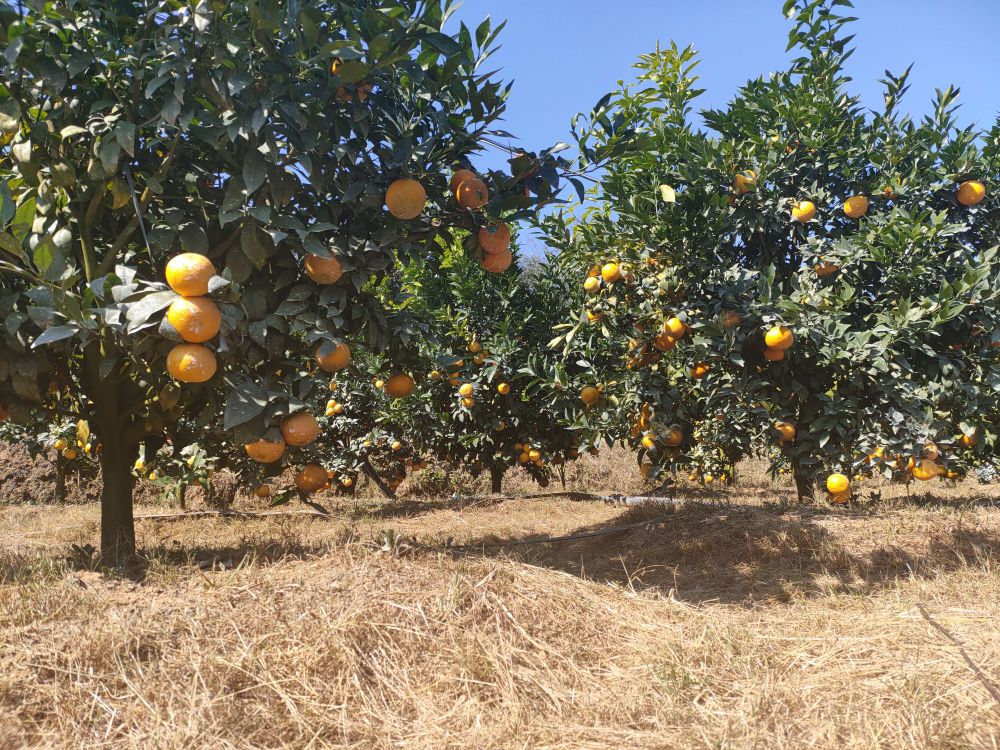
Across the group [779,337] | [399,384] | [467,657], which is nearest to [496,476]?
[779,337]

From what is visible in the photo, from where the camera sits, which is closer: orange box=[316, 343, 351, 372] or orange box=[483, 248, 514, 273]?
orange box=[316, 343, 351, 372]

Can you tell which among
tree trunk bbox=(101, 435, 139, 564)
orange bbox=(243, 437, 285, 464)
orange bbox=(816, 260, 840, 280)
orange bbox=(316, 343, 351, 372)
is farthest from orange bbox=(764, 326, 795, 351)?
tree trunk bbox=(101, 435, 139, 564)

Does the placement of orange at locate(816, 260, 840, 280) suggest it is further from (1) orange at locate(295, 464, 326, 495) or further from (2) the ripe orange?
(1) orange at locate(295, 464, 326, 495)

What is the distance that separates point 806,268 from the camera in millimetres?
4918

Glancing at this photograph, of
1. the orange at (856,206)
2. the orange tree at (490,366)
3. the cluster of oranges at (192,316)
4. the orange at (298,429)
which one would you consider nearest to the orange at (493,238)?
the orange at (298,429)

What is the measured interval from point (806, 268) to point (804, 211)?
422mm

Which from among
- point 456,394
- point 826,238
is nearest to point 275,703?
point 826,238

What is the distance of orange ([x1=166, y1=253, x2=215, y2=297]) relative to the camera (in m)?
2.15

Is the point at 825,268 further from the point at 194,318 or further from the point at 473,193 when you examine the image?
the point at 194,318

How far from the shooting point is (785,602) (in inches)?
131

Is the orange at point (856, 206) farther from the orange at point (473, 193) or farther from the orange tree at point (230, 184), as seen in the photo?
the orange at point (473, 193)

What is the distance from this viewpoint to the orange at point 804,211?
4.80m

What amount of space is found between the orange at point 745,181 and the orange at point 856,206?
83 cm

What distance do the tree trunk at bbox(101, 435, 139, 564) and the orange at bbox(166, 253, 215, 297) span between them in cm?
177
